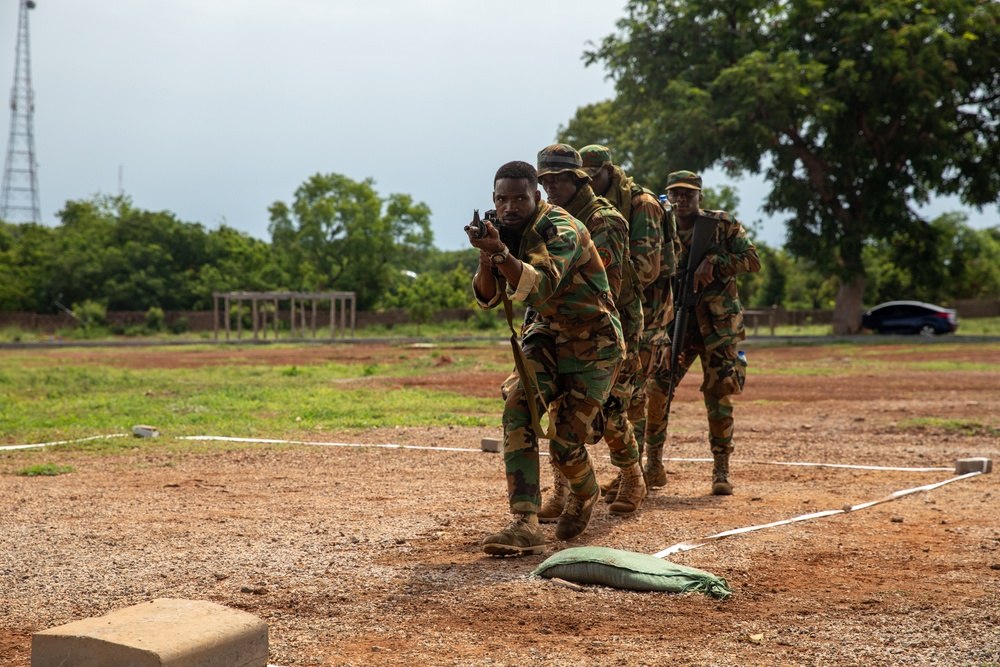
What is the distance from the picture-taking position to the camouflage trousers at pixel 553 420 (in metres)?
5.62

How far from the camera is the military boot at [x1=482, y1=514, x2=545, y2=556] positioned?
18.2 ft

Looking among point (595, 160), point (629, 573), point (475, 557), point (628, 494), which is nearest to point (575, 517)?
point (475, 557)

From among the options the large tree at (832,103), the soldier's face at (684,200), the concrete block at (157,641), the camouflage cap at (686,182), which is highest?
the large tree at (832,103)

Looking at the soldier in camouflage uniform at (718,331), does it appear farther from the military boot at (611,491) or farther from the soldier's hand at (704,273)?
the military boot at (611,491)

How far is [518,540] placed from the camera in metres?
5.59

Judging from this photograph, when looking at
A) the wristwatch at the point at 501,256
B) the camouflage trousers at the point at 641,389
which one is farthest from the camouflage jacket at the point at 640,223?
the wristwatch at the point at 501,256

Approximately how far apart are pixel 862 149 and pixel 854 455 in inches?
1172

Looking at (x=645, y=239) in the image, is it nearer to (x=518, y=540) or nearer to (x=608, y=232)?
(x=608, y=232)

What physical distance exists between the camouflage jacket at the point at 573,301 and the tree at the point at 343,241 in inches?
2261

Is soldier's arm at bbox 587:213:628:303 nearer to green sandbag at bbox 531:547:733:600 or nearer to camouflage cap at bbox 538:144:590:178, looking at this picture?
camouflage cap at bbox 538:144:590:178

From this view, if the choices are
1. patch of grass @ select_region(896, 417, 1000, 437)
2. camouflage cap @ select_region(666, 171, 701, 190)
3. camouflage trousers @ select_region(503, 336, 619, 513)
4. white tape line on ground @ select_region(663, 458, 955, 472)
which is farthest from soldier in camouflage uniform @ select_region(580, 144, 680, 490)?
patch of grass @ select_region(896, 417, 1000, 437)

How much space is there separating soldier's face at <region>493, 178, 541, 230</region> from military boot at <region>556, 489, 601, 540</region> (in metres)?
1.60

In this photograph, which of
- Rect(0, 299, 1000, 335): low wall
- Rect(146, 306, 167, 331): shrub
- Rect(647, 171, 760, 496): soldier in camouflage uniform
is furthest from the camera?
Rect(0, 299, 1000, 335): low wall

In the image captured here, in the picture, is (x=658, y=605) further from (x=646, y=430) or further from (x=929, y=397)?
(x=929, y=397)
